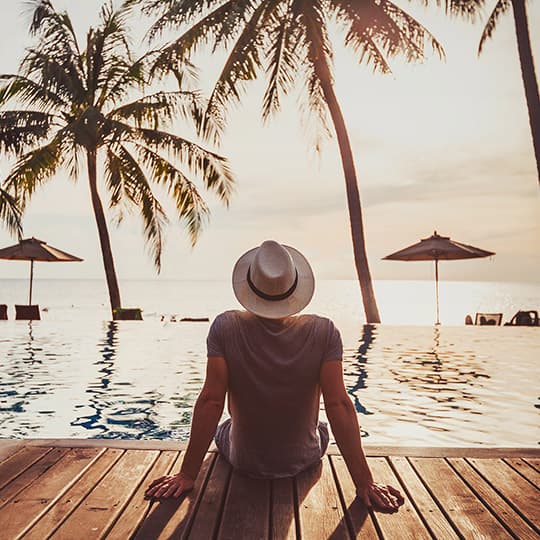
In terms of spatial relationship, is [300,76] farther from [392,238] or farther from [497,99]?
[392,238]

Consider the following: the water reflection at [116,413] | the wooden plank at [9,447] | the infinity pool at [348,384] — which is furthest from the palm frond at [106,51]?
the wooden plank at [9,447]

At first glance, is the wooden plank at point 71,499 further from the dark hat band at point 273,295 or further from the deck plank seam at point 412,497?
the deck plank seam at point 412,497

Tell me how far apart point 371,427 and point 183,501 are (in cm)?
354

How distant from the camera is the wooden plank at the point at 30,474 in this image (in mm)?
3051

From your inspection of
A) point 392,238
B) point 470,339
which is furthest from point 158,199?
point 392,238

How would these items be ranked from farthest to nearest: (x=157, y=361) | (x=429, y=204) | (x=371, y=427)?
(x=429, y=204), (x=157, y=361), (x=371, y=427)

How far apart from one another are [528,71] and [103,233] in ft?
37.6

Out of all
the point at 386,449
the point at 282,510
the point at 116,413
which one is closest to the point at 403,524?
the point at 282,510

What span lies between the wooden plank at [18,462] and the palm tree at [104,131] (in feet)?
42.1

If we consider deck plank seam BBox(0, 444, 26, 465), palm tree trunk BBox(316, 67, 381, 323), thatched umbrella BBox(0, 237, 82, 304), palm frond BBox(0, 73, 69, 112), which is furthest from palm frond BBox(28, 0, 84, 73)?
deck plank seam BBox(0, 444, 26, 465)

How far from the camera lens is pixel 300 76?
555 inches

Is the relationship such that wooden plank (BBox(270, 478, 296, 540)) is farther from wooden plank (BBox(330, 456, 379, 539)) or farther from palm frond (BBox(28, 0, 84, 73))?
palm frond (BBox(28, 0, 84, 73))

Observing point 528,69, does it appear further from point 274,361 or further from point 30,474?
point 30,474

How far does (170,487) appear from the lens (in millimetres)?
3029
